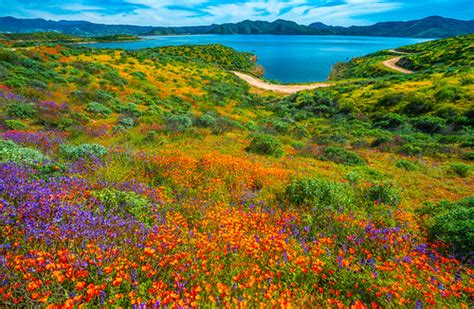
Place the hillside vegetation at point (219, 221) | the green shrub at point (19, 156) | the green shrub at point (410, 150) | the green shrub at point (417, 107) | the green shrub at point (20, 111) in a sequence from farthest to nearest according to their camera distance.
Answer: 1. the green shrub at point (417, 107)
2. the green shrub at point (410, 150)
3. the green shrub at point (20, 111)
4. the green shrub at point (19, 156)
5. the hillside vegetation at point (219, 221)

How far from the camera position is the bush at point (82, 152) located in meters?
7.17

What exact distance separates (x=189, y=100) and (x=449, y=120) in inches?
925

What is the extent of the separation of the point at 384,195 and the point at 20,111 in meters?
15.1

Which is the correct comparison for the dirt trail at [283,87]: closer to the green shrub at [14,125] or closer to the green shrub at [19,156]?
the green shrub at [14,125]

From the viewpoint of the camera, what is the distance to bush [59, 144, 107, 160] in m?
7.17

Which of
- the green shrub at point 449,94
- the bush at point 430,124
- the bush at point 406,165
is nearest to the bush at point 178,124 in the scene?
the bush at point 406,165

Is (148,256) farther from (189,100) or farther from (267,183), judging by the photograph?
(189,100)

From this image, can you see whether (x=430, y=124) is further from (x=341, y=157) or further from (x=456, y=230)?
(x=456, y=230)

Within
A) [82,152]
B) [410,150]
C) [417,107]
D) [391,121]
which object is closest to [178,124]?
[82,152]

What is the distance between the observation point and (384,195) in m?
6.66

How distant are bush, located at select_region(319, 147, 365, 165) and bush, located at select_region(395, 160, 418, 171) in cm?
146

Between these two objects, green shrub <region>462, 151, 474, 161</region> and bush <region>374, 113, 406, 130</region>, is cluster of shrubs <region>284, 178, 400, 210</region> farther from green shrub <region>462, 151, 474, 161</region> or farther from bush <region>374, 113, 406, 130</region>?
bush <region>374, 113, 406, 130</region>

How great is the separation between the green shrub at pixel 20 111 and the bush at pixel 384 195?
1454 cm

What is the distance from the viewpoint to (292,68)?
243ft
